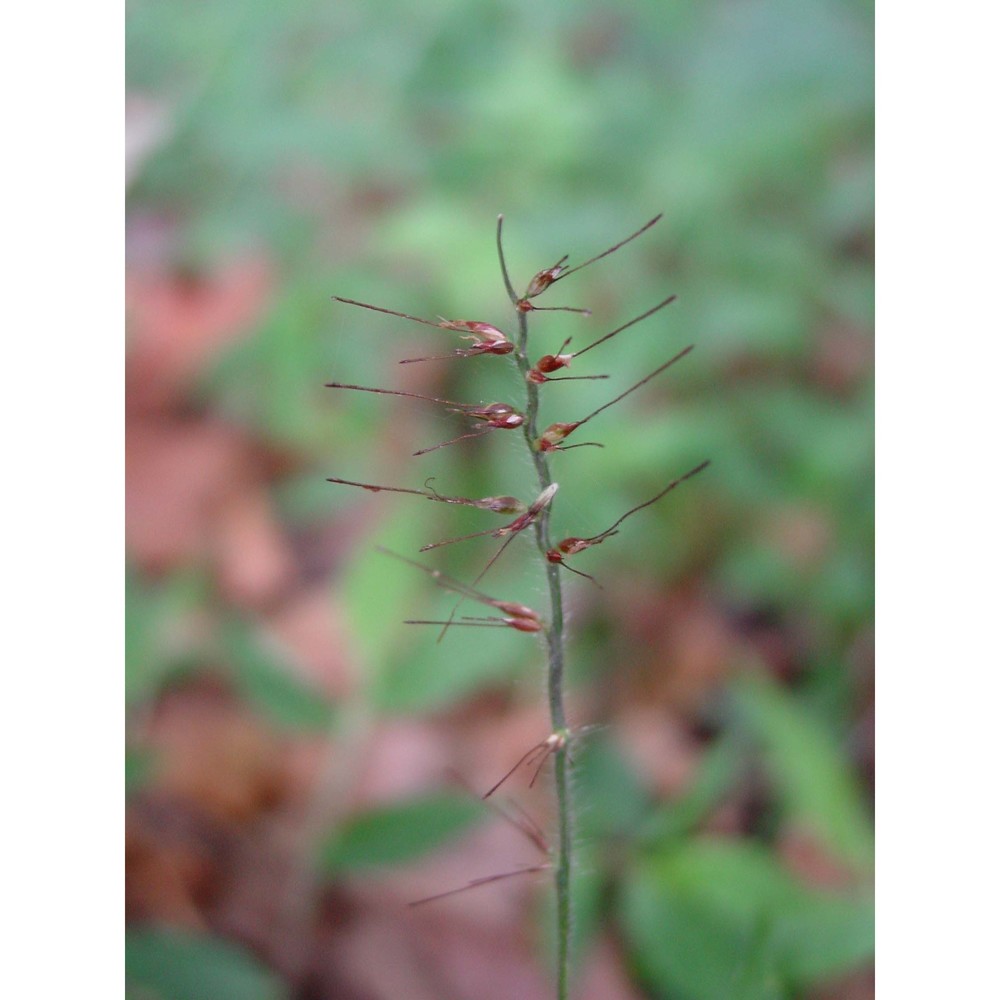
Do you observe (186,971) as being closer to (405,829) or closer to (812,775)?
(405,829)

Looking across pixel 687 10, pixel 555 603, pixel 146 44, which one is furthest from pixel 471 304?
pixel 555 603

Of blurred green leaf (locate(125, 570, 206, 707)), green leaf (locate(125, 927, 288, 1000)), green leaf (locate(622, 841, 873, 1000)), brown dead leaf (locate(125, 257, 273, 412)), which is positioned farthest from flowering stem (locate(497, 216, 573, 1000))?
brown dead leaf (locate(125, 257, 273, 412))

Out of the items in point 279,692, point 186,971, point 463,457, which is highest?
point 463,457

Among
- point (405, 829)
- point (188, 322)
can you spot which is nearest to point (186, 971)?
point (405, 829)

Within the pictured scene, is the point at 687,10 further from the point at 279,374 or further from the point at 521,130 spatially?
the point at 279,374

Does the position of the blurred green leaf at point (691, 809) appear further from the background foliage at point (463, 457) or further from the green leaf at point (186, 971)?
the green leaf at point (186, 971)
